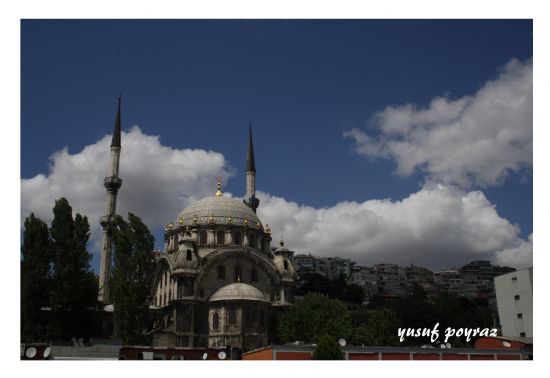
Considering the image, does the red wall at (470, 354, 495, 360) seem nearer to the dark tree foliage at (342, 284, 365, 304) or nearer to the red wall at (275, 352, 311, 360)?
the red wall at (275, 352, 311, 360)

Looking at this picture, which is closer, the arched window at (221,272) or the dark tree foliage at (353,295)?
the arched window at (221,272)

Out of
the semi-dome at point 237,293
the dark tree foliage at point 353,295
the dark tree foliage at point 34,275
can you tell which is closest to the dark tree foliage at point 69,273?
the dark tree foliage at point 34,275

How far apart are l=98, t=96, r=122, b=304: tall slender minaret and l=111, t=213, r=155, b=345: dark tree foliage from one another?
11.8 metres

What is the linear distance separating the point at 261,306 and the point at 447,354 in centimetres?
1803

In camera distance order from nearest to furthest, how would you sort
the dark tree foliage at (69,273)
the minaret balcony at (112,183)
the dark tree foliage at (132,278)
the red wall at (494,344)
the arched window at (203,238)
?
the red wall at (494,344)
the dark tree foliage at (132,278)
the dark tree foliage at (69,273)
the minaret balcony at (112,183)
the arched window at (203,238)

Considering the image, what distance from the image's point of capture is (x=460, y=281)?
129000 millimetres

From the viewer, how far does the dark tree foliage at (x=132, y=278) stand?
1251 inches

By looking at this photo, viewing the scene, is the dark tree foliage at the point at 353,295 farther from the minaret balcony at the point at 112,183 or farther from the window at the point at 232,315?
the window at the point at 232,315

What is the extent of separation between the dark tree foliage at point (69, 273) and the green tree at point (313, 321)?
41.6 feet

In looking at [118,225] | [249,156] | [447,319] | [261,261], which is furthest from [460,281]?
[118,225]

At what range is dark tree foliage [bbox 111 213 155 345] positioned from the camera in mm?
31781

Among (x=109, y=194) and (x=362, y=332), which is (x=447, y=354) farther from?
(x=109, y=194)

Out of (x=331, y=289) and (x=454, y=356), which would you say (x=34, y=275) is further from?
(x=331, y=289)

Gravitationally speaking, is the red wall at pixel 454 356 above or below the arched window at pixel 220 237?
below
